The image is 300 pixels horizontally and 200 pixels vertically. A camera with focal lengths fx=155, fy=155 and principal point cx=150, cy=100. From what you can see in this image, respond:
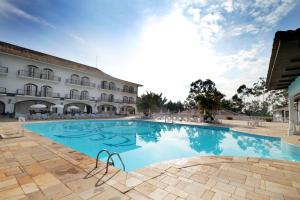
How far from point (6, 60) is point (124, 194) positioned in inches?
944

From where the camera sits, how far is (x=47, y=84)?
2217cm

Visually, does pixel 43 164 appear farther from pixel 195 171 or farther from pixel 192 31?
pixel 192 31

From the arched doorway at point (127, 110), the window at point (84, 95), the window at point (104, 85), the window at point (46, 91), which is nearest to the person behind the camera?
the window at point (46, 91)

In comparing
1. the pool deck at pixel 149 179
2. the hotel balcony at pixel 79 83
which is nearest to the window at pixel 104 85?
the hotel balcony at pixel 79 83

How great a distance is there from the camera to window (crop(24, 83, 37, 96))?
2033 centimetres

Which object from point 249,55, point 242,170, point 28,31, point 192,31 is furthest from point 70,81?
point 242,170

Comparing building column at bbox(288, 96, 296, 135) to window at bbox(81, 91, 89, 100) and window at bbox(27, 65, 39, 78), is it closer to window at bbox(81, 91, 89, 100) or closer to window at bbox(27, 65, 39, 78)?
window at bbox(81, 91, 89, 100)

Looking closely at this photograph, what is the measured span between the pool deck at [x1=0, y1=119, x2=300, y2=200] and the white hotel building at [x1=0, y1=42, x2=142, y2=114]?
19.1 m

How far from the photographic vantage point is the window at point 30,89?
20328 mm

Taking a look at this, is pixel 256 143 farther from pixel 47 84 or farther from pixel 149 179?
pixel 47 84

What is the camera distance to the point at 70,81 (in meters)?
24.7

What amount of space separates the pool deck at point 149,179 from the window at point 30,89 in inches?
761

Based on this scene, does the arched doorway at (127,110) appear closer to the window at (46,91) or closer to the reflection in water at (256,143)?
the window at (46,91)

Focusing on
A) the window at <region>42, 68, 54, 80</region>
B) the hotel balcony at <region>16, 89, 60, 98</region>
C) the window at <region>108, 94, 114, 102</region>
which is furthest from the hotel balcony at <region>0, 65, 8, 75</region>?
the window at <region>108, 94, 114, 102</region>
